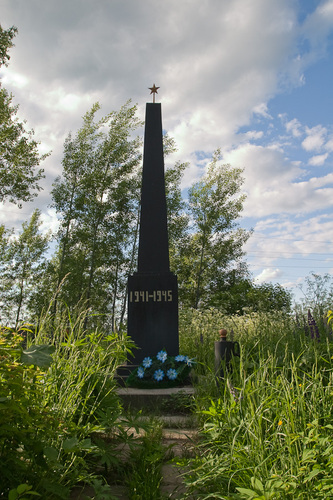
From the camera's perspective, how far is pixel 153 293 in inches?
245

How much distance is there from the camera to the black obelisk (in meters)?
6.09

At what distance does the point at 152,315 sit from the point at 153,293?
14.0 inches

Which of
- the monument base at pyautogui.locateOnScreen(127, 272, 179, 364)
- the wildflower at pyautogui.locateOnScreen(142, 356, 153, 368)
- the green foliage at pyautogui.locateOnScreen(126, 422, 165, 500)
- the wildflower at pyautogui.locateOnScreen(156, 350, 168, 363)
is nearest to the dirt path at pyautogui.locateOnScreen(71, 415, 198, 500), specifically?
the green foliage at pyautogui.locateOnScreen(126, 422, 165, 500)

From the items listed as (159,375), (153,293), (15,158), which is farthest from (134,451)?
(15,158)

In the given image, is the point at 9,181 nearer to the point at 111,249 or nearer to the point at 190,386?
the point at 111,249

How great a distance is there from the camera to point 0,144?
41.4 feet

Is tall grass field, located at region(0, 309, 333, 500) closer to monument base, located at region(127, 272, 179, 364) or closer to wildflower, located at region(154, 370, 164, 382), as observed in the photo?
wildflower, located at region(154, 370, 164, 382)

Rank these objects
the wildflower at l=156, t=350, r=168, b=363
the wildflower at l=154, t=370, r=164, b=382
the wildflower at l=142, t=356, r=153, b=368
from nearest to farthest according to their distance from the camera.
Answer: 1. the wildflower at l=154, t=370, r=164, b=382
2. the wildflower at l=142, t=356, r=153, b=368
3. the wildflower at l=156, t=350, r=168, b=363

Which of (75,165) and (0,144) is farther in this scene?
(75,165)

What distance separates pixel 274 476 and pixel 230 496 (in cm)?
28

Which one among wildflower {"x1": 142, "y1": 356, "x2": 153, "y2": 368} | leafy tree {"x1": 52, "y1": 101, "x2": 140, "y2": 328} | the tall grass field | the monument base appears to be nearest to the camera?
the tall grass field

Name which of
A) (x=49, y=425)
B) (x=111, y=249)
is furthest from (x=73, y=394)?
(x=111, y=249)

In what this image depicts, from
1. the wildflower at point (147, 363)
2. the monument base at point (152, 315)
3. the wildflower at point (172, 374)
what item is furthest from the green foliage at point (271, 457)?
the monument base at point (152, 315)

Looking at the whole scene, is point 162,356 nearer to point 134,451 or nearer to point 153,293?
point 153,293
